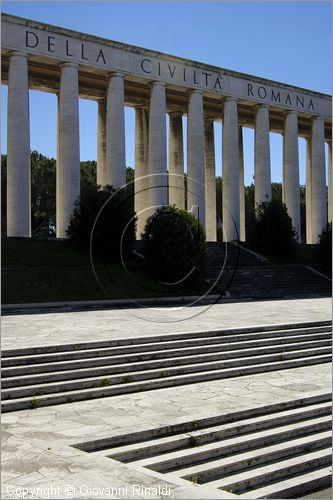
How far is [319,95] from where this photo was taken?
57562 millimetres

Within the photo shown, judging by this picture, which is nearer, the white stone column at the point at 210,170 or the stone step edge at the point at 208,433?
the stone step edge at the point at 208,433

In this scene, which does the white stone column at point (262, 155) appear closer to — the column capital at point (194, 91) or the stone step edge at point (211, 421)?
the column capital at point (194, 91)

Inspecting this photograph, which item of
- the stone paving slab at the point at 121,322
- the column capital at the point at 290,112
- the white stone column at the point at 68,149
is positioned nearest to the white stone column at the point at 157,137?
the white stone column at the point at 68,149

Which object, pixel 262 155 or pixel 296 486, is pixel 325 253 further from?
pixel 296 486

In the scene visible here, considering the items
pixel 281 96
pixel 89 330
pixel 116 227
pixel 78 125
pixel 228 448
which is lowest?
pixel 228 448

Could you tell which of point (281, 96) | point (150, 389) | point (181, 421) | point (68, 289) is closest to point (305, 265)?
point (281, 96)

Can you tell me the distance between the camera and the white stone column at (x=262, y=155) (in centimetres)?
5278

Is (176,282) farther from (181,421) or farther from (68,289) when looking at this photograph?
(181,421)

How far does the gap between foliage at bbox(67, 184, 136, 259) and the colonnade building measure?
13.6 ft

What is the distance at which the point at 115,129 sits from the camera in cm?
4438

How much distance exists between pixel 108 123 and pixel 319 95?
23.7 m

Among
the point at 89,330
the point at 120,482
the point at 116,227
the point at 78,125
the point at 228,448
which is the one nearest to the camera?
the point at 120,482

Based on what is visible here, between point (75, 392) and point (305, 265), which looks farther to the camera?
point (305, 265)

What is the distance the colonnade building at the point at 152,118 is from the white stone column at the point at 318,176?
0.10 m
